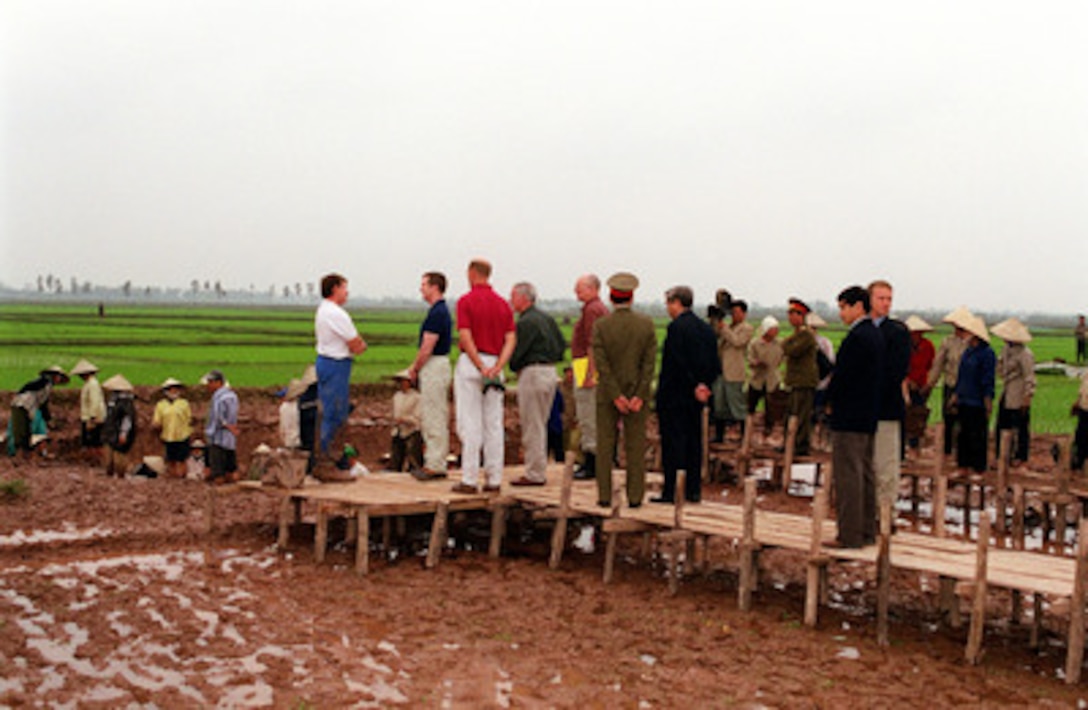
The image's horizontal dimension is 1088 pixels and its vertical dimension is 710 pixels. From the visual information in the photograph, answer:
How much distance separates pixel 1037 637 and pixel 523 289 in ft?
17.7

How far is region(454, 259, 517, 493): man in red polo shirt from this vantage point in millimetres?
10047

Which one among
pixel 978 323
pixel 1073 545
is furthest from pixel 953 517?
pixel 978 323

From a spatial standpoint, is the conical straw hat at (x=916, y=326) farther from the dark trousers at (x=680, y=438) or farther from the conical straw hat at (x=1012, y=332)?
the dark trousers at (x=680, y=438)

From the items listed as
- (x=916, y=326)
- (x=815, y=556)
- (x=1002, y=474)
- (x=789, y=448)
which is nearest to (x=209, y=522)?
(x=815, y=556)

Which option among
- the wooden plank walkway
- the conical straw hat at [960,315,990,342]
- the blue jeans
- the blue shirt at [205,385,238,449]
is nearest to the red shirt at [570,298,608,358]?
the wooden plank walkway

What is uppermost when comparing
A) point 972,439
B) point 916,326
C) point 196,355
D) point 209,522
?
point 916,326

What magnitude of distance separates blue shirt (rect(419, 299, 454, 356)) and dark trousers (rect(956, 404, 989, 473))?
671 cm

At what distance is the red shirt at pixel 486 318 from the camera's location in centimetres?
1003

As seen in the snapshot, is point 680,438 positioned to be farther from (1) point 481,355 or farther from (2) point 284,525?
(2) point 284,525

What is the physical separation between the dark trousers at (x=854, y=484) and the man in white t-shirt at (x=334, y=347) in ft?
15.1

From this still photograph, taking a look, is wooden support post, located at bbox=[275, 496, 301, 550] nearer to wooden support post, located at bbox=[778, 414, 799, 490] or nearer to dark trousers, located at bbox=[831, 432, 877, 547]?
dark trousers, located at bbox=[831, 432, 877, 547]

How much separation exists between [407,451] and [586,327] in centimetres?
476

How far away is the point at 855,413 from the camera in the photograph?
8172 mm

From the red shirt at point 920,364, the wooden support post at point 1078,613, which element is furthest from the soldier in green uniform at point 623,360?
the red shirt at point 920,364
